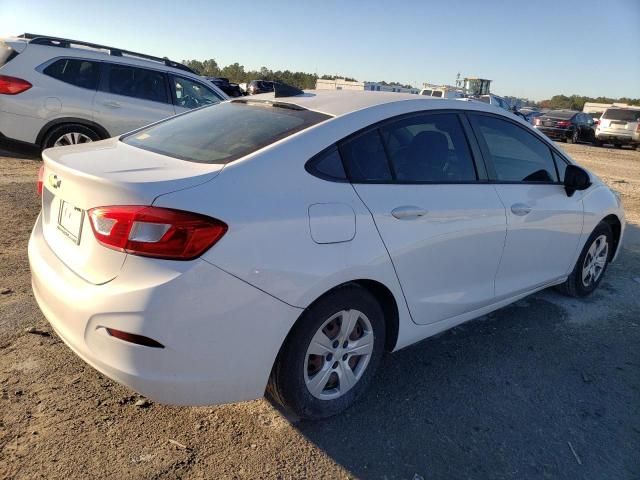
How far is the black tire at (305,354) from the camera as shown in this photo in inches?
98.5

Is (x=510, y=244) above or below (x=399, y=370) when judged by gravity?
above

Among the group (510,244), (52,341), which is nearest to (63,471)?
(52,341)

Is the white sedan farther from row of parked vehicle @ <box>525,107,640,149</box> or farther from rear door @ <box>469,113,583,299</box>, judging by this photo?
row of parked vehicle @ <box>525,107,640,149</box>

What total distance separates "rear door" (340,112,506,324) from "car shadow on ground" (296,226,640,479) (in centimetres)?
44

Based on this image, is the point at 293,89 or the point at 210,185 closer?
the point at 210,185

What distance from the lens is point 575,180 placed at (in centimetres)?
396

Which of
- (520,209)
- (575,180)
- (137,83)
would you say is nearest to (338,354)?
(520,209)

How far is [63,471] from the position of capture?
2330mm

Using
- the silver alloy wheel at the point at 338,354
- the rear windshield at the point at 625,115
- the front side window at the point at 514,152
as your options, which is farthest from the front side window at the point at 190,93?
the rear windshield at the point at 625,115

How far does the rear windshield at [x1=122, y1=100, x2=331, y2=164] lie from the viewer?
267 centimetres

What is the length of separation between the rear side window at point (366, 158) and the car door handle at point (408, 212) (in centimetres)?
18

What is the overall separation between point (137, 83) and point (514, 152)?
250 inches

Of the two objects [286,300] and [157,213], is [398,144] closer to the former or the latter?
[286,300]

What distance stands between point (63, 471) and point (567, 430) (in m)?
2.50
